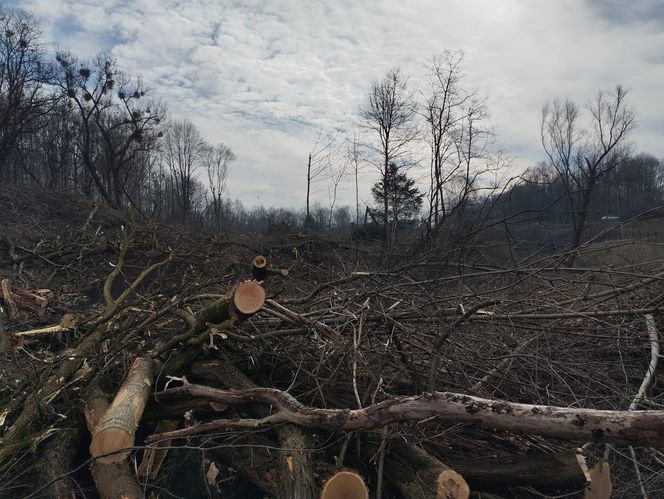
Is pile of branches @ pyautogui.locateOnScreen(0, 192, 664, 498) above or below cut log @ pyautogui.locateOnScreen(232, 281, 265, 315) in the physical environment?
below

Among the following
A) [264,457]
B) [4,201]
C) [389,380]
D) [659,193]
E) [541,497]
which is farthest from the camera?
[659,193]

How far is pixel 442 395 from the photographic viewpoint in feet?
6.86

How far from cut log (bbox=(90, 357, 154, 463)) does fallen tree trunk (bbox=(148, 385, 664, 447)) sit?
17 centimetres

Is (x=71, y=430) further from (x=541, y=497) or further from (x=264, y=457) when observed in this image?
(x=541, y=497)

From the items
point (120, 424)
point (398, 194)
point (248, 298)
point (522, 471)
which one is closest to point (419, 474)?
point (522, 471)

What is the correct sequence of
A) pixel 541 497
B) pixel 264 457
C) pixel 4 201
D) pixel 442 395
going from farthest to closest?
pixel 4 201 → pixel 264 457 → pixel 541 497 → pixel 442 395

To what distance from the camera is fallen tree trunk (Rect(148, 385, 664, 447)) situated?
1.68 metres

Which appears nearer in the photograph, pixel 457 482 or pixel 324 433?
pixel 457 482

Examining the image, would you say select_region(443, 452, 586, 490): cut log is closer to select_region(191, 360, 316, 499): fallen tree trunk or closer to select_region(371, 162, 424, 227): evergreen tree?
select_region(191, 360, 316, 499): fallen tree trunk

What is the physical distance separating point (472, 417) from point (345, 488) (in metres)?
0.68

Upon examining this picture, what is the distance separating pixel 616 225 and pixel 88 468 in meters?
4.01

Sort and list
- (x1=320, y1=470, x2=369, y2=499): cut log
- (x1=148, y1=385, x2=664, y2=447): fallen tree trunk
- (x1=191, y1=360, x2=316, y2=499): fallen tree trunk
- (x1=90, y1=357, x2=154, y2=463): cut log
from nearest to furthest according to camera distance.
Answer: (x1=148, y1=385, x2=664, y2=447): fallen tree trunk, (x1=320, y1=470, x2=369, y2=499): cut log, (x1=191, y1=360, x2=316, y2=499): fallen tree trunk, (x1=90, y1=357, x2=154, y2=463): cut log

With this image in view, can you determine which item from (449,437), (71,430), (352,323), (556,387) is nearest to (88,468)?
(71,430)

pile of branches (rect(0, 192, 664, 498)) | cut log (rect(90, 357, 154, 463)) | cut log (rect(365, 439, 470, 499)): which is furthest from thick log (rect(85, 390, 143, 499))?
cut log (rect(365, 439, 470, 499))
